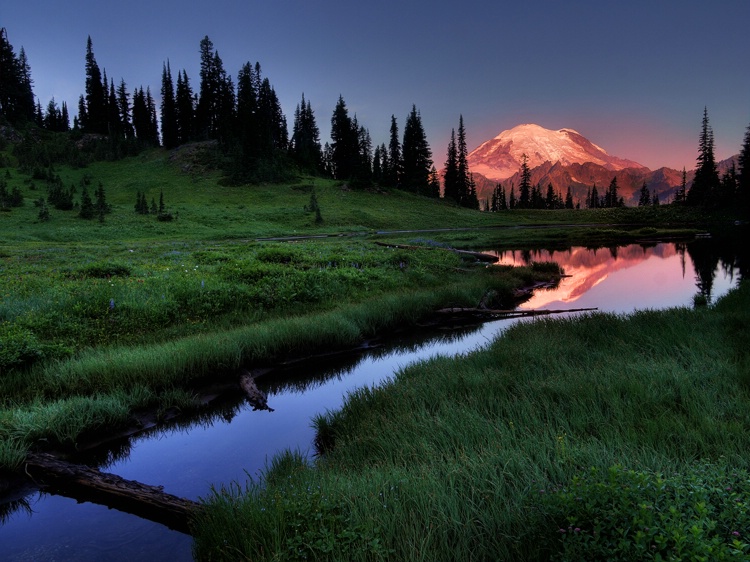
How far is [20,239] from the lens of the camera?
36.8 m

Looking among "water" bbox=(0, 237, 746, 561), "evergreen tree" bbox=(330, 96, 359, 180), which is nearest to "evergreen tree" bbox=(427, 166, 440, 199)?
"evergreen tree" bbox=(330, 96, 359, 180)

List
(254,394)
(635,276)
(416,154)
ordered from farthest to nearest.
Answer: (416,154)
(635,276)
(254,394)

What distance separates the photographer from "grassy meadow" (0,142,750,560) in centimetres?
319

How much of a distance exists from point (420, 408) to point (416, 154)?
4124 inches

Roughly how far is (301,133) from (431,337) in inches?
4500

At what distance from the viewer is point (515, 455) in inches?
171

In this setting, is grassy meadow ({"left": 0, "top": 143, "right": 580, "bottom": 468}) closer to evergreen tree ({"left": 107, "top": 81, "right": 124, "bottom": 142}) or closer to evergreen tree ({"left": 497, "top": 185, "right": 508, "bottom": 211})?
evergreen tree ({"left": 107, "top": 81, "right": 124, "bottom": 142})

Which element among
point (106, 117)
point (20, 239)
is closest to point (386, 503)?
point (20, 239)

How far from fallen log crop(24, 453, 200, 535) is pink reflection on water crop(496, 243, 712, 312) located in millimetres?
15190

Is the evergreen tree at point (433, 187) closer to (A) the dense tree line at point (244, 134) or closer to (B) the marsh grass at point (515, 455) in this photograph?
(A) the dense tree line at point (244, 134)

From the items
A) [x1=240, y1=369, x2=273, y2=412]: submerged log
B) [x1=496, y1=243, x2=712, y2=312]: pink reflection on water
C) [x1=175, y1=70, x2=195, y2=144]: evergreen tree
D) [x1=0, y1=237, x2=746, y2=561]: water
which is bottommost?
[x1=0, y1=237, x2=746, y2=561]: water

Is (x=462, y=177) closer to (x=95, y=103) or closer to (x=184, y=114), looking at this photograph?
(x=184, y=114)

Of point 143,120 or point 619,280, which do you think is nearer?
point 619,280

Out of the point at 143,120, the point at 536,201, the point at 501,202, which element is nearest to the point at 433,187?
the point at 501,202
